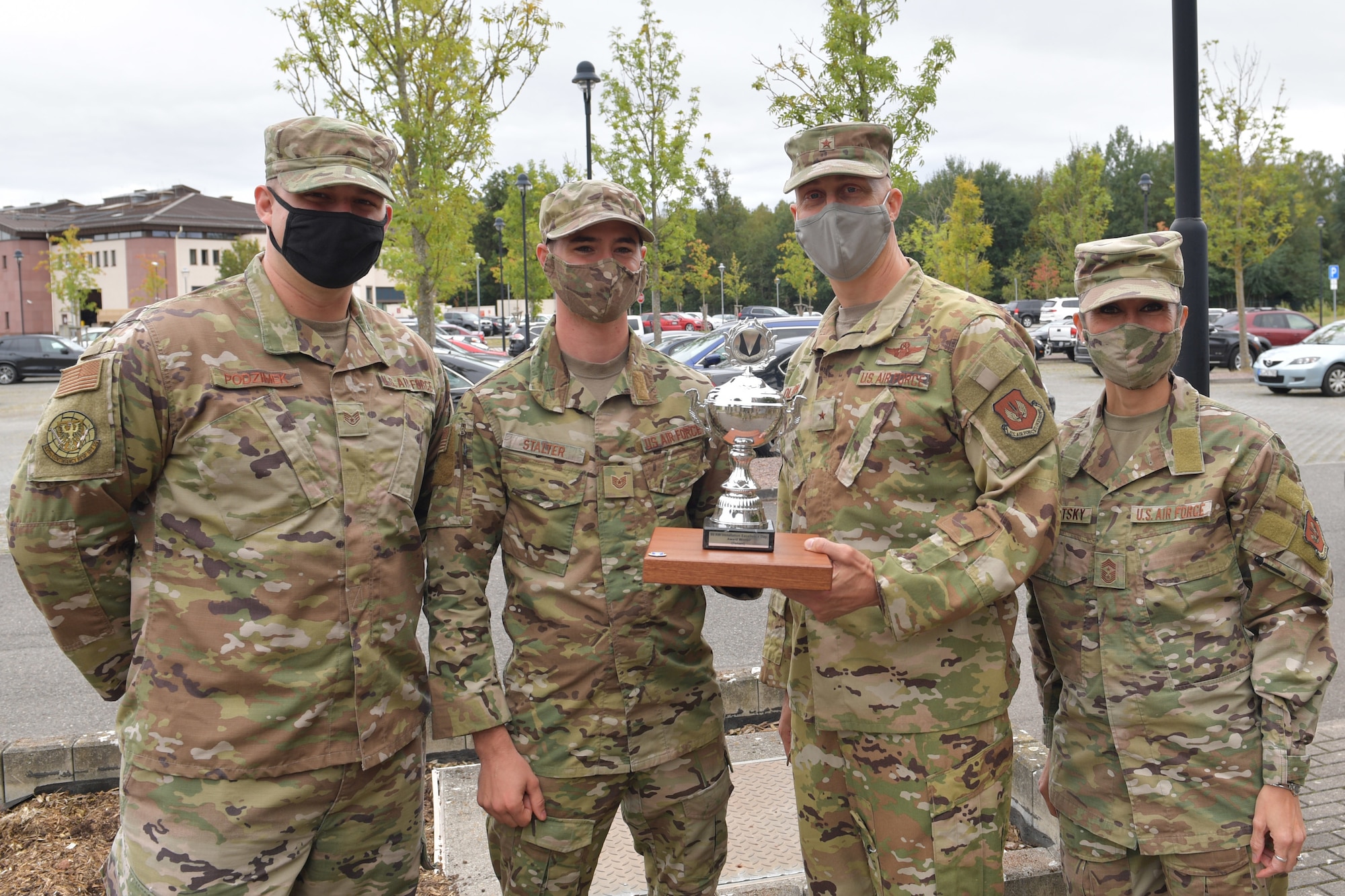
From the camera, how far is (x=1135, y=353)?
2672 mm

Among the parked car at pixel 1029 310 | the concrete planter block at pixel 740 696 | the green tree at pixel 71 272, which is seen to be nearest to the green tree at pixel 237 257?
the green tree at pixel 71 272

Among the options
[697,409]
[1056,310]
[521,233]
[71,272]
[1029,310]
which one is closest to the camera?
[697,409]

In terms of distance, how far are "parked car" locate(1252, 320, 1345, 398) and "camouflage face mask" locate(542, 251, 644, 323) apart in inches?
863

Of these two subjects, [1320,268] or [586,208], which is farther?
[1320,268]

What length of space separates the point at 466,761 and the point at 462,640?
2.25 metres

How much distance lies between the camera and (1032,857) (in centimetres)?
368

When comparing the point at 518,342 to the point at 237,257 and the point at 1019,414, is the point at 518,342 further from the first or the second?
the point at 237,257

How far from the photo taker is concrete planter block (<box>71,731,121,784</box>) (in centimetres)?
408

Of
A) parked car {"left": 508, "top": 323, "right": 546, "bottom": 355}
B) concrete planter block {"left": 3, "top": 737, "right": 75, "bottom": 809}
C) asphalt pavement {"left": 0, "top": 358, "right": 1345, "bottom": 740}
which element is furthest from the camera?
parked car {"left": 508, "top": 323, "right": 546, "bottom": 355}

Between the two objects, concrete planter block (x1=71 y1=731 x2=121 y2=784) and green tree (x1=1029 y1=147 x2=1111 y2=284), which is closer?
concrete planter block (x1=71 y1=731 x2=121 y2=784)

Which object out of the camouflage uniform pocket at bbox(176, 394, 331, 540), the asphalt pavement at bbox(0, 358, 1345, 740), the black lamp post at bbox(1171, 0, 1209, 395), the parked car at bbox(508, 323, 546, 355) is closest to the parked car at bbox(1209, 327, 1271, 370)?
the asphalt pavement at bbox(0, 358, 1345, 740)

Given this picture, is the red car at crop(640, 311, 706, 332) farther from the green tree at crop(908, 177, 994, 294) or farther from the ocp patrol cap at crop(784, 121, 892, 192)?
the ocp patrol cap at crop(784, 121, 892, 192)

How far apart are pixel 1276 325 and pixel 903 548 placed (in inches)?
1241

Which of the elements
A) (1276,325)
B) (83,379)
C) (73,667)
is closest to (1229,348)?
(1276,325)
